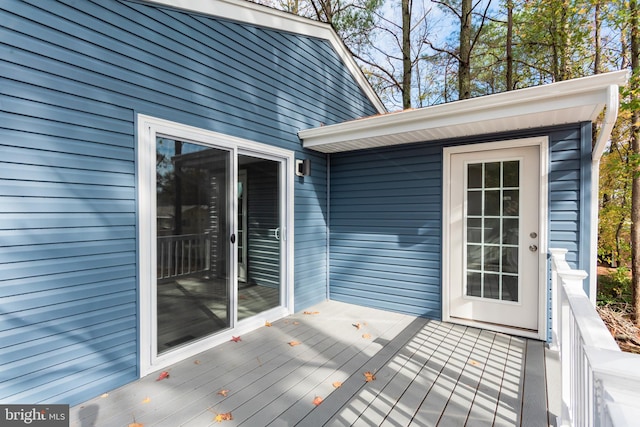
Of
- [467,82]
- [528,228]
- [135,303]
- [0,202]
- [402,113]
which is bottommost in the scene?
[135,303]

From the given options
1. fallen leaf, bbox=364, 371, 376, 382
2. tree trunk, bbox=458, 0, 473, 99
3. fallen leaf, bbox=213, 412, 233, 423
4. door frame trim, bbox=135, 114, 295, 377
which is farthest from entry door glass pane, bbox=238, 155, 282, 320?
tree trunk, bbox=458, 0, 473, 99

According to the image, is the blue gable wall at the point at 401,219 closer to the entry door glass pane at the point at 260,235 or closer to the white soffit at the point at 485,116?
the white soffit at the point at 485,116

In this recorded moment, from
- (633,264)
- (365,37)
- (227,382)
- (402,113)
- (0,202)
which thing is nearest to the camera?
(0,202)

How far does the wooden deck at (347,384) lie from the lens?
208 centimetres

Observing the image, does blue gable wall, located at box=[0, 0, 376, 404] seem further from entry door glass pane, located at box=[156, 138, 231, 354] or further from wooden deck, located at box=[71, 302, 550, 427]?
wooden deck, located at box=[71, 302, 550, 427]

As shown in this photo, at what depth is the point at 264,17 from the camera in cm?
373

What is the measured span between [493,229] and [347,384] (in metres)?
2.35

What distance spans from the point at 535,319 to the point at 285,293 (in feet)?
9.17

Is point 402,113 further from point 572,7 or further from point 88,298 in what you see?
point 572,7

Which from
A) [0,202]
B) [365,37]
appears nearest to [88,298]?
[0,202]

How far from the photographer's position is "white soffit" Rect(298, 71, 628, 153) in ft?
8.20

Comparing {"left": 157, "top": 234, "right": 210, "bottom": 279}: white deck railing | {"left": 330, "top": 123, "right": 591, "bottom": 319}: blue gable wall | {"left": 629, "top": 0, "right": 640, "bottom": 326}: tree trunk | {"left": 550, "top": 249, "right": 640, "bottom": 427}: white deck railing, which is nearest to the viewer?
{"left": 550, "top": 249, "right": 640, "bottom": 427}: white deck railing

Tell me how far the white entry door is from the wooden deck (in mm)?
316

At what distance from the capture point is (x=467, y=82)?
7383 millimetres
